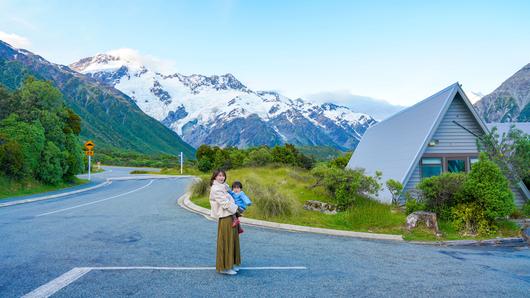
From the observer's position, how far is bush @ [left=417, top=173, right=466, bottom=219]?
12125 mm

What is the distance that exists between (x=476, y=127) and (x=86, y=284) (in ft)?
53.1

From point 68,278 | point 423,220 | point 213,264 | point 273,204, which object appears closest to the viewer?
point 68,278

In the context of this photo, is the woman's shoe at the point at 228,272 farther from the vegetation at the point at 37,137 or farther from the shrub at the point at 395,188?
the vegetation at the point at 37,137

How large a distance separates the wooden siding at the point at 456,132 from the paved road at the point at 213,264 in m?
6.65

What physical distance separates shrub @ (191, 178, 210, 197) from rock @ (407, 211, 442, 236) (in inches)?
422

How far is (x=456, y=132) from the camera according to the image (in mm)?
16031

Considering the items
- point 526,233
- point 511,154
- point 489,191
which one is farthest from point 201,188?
point 511,154

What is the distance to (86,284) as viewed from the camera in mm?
5750

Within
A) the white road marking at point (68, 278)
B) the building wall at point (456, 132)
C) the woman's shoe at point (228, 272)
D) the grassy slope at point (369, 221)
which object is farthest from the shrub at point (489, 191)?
the woman's shoe at point (228, 272)

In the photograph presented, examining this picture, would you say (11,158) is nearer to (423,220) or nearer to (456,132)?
(423,220)

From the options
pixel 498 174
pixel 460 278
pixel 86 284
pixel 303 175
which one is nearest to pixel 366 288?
pixel 460 278

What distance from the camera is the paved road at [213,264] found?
5852 mm

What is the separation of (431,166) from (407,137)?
207 cm

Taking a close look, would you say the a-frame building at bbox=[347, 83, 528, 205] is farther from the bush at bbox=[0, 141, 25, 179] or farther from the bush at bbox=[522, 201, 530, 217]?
the bush at bbox=[0, 141, 25, 179]
